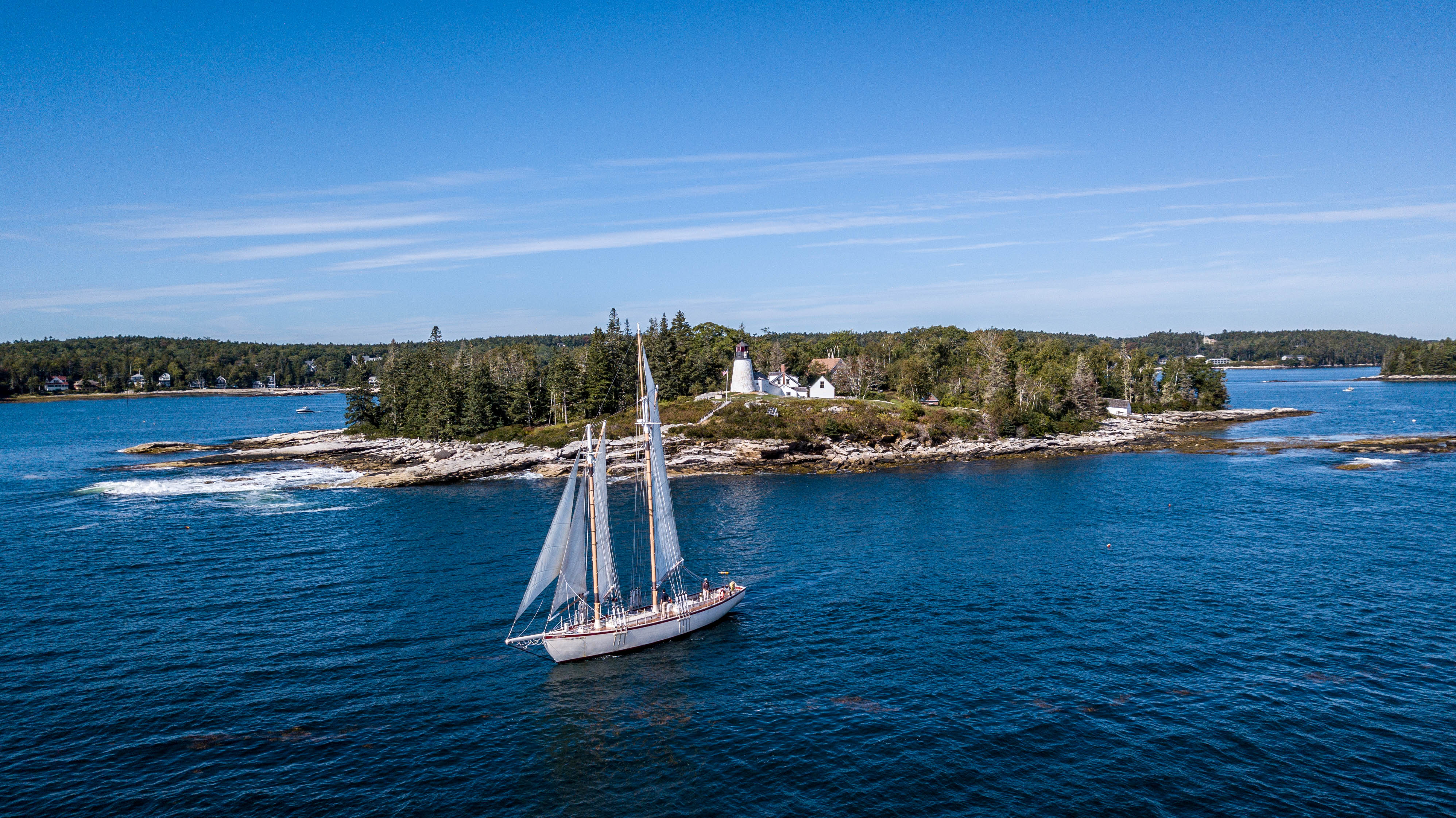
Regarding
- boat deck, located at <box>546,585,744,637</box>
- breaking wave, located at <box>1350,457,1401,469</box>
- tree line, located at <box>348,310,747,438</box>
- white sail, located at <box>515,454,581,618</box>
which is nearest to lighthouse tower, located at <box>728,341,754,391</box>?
tree line, located at <box>348,310,747,438</box>

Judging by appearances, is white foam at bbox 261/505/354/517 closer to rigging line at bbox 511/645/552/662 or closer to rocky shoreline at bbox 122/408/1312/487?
rocky shoreline at bbox 122/408/1312/487

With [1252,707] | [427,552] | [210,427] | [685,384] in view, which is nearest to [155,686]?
[427,552]

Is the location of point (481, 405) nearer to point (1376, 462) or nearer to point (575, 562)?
point (575, 562)

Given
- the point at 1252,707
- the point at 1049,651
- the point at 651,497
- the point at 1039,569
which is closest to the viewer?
the point at 1252,707

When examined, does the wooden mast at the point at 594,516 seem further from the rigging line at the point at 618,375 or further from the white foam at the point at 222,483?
the rigging line at the point at 618,375

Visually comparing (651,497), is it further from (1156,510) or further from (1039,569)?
(1156,510)

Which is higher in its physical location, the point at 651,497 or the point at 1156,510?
the point at 651,497
